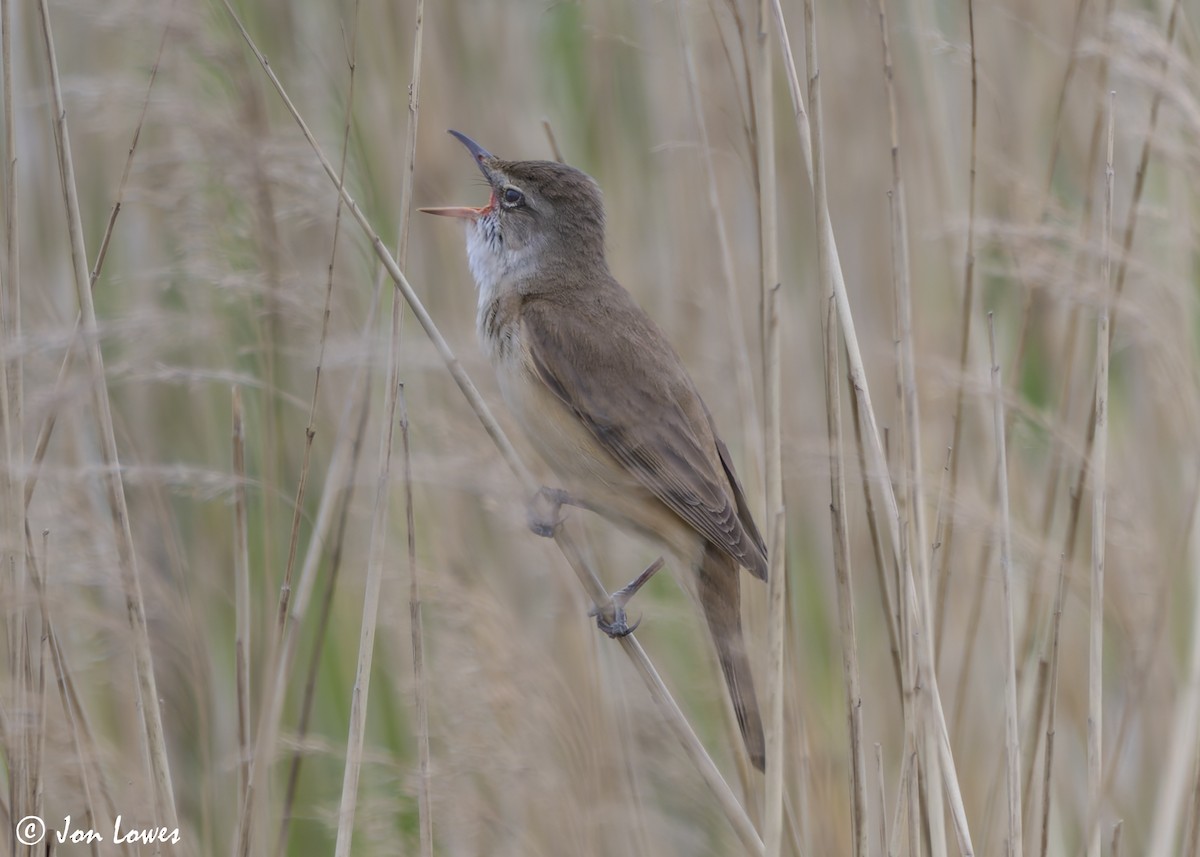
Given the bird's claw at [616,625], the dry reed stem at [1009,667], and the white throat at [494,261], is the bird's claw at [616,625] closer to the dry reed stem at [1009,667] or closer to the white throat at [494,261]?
the dry reed stem at [1009,667]

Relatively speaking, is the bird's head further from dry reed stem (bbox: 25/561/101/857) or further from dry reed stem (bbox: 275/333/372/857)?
dry reed stem (bbox: 25/561/101/857)

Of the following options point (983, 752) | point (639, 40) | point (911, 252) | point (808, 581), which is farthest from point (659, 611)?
point (639, 40)

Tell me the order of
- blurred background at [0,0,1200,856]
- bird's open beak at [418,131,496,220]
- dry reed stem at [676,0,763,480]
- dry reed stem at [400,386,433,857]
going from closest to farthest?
dry reed stem at [400,386,433,857]
blurred background at [0,0,1200,856]
dry reed stem at [676,0,763,480]
bird's open beak at [418,131,496,220]

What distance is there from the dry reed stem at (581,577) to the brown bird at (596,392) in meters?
0.29

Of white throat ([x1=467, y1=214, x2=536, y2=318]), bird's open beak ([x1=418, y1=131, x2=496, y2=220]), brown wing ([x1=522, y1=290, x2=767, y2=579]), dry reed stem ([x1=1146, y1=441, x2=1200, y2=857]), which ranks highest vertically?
bird's open beak ([x1=418, y1=131, x2=496, y2=220])

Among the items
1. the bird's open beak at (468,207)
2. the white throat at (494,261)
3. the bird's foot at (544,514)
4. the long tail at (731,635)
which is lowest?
the long tail at (731,635)

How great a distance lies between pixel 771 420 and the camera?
6.18 feet

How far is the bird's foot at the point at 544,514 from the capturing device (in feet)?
8.21

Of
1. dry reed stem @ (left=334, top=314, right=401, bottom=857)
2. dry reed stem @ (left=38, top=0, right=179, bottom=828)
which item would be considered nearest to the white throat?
dry reed stem @ (left=334, top=314, right=401, bottom=857)

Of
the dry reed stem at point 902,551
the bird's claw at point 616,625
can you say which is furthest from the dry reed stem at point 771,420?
the bird's claw at point 616,625

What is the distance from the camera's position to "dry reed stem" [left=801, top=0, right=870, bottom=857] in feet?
6.48

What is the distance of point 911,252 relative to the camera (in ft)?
11.8

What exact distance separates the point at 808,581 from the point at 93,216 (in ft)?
7.25

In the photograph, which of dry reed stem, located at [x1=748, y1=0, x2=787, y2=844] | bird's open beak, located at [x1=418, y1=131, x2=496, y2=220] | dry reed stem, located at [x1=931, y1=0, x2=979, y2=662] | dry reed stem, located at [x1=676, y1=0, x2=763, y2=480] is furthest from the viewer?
bird's open beak, located at [x1=418, y1=131, x2=496, y2=220]
